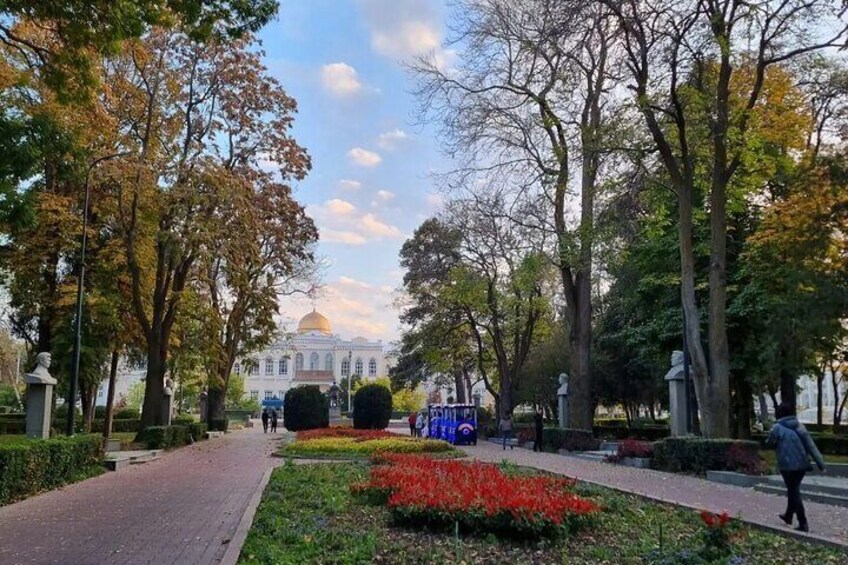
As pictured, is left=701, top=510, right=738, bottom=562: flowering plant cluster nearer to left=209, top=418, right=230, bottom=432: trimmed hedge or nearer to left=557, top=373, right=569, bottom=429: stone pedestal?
left=557, top=373, right=569, bottom=429: stone pedestal

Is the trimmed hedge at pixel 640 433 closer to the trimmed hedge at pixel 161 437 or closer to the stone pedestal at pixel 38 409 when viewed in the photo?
the trimmed hedge at pixel 161 437

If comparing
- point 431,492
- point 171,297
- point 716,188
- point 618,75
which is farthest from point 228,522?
point 171,297

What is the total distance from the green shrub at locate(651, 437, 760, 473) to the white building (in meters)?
85.9

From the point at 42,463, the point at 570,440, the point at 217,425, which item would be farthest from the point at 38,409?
the point at 217,425

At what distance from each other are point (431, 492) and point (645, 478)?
8.67 metres

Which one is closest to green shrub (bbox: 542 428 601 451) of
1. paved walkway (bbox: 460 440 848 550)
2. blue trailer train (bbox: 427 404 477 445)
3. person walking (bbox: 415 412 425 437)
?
paved walkway (bbox: 460 440 848 550)

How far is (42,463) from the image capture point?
13953 millimetres

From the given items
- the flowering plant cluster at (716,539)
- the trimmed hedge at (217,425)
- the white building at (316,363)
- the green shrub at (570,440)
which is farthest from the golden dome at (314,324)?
the flowering plant cluster at (716,539)

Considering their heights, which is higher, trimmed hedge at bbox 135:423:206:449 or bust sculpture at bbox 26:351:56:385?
bust sculpture at bbox 26:351:56:385

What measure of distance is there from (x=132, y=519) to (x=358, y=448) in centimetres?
1299

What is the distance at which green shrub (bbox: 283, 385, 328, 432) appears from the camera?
140 ft

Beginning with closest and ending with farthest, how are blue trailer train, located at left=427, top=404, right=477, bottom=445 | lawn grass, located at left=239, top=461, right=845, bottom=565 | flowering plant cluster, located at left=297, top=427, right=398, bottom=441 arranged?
lawn grass, located at left=239, top=461, right=845, bottom=565 < flowering plant cluster, located at left=297, top=427, right=398, bottom=441 < blue trailer train, located at left=427, top=404, right=477, bottom=445

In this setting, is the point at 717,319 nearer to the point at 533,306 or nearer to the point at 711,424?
the point at 711,424

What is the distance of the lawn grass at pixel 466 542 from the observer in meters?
7.16
